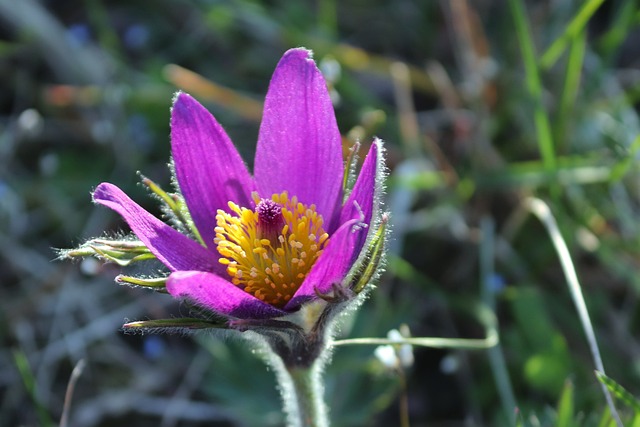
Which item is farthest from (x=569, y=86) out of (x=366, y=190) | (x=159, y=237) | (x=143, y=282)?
(x=143, y=282)

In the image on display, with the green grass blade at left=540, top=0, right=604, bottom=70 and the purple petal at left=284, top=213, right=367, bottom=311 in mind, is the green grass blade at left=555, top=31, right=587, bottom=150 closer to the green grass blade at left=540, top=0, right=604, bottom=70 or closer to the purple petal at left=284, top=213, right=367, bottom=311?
the green grass blade at left=540, top=0, right=604, bottom=70

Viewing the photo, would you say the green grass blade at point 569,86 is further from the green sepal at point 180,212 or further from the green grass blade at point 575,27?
the green sepal at point 180,212

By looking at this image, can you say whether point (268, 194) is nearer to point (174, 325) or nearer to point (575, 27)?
point (174, 325)

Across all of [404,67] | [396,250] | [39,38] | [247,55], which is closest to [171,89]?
[247,55]

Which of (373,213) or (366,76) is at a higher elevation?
(366,76)

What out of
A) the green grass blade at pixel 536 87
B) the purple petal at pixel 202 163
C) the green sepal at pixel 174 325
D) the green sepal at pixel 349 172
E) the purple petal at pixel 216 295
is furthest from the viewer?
the green grass blade at pixel 536 87

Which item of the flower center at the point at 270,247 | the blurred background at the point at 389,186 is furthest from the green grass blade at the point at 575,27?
the flower center at the point at 270,247

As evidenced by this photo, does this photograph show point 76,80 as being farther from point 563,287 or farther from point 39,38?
point 563,287
